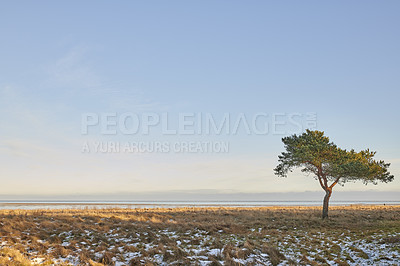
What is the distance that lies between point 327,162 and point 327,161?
0.50m

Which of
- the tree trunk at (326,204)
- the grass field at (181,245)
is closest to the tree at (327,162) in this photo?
the tree trunk at (326,204)

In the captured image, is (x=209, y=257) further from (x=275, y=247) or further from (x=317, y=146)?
(x=317, y=146)

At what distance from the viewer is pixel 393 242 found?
16.5 meters

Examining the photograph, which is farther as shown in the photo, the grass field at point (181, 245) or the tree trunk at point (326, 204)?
the tree trunk at point (326, 204)

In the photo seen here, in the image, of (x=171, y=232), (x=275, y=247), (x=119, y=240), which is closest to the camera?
(x=275, y=247)

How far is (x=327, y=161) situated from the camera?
33.1 metres

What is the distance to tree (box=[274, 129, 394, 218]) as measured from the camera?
1269 inches

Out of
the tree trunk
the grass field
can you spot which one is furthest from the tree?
the grass field

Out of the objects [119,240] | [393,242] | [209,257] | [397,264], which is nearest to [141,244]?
[119,240]

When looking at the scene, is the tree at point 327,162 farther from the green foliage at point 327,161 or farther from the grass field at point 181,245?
the grass field at point 181,245

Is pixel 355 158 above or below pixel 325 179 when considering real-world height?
above

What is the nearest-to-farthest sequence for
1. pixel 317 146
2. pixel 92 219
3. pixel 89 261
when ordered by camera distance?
1. pixel 89 261
2. pixel 92 219
3. pixel 317 146

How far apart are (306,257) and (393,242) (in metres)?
5.68

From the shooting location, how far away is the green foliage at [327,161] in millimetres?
32219
